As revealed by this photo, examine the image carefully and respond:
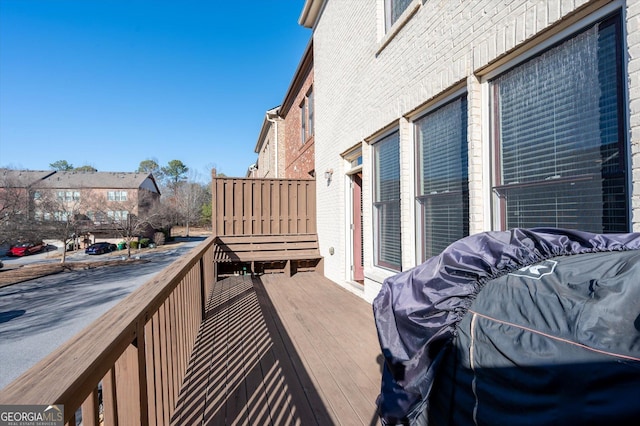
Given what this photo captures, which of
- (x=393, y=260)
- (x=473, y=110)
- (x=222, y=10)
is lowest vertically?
(x=393, y=260)

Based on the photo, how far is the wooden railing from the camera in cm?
85

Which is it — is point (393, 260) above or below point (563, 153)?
below

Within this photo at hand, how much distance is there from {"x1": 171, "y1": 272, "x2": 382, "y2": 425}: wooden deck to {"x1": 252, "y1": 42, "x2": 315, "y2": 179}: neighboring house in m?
4.77

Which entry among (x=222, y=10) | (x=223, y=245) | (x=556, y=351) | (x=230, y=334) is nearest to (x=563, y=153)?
(x=556, y=351)

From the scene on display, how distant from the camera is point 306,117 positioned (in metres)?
9.51

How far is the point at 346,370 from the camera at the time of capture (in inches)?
115

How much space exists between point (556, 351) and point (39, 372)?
144cm

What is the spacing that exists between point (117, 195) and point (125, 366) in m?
42.8

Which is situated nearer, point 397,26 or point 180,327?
point 180,327

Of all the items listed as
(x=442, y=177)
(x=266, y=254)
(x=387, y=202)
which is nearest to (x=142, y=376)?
(x=442, y=177)

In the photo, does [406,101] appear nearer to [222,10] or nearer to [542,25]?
[542,25]

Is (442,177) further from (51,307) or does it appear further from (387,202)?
(51,307)

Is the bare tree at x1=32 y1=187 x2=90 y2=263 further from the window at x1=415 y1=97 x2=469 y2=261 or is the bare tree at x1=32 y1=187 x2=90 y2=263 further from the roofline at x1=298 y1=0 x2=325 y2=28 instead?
the window at x1=415 y1=97 x2=469 y2=261

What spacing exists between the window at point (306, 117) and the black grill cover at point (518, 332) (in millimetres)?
7701
